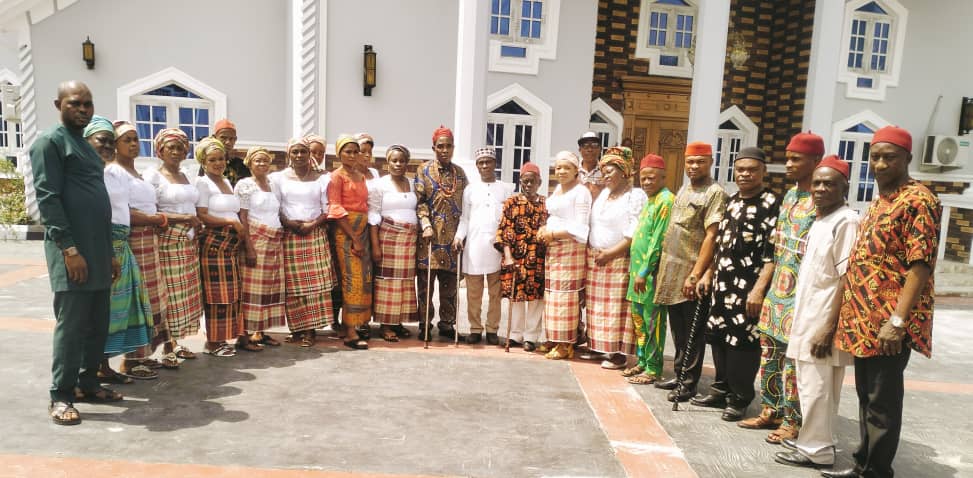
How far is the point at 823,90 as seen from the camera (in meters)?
8.95

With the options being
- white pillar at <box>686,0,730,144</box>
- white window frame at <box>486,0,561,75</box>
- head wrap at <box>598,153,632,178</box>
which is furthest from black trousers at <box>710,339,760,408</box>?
white window frame at <box>486,0,561,75</box>

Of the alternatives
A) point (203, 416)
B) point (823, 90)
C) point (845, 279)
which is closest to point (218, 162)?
point (203, 416)

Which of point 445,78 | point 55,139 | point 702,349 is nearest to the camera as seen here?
point 55,139

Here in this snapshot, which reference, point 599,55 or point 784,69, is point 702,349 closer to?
point 599,55

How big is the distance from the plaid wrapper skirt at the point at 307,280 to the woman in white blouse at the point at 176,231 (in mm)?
739

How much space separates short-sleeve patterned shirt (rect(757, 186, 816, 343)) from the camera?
3.49 metres

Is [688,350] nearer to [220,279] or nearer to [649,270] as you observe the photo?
[649,270]

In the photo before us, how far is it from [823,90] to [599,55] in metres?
3.72

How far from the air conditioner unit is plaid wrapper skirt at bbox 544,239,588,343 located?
9.96m

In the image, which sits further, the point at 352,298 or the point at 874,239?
the point at 352,298

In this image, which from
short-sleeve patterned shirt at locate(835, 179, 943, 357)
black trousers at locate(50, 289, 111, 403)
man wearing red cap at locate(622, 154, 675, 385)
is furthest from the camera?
man wearing red cap at locate(622, 154, 675, 385)

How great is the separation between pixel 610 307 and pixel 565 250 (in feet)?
1.86

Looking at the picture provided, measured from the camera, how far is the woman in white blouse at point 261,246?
485 centimetres

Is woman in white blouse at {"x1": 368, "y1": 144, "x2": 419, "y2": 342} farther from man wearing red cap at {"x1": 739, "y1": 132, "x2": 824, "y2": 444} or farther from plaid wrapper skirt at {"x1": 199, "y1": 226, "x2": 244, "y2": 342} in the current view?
man wearing red cap at {"x1": 739, "y1": 132, "x2": 824, "y2": 444}
